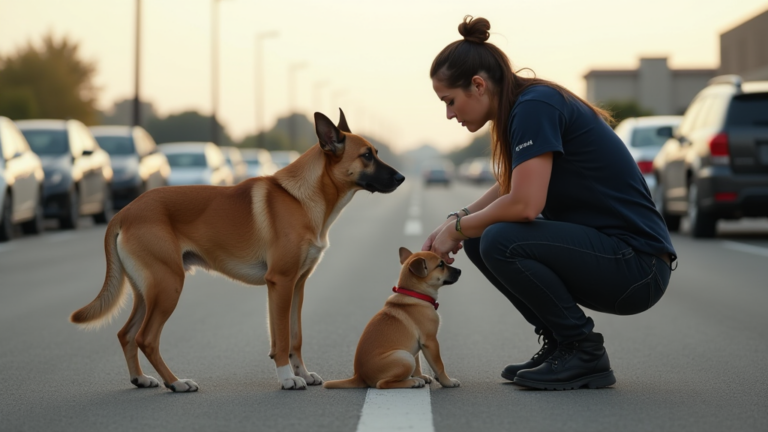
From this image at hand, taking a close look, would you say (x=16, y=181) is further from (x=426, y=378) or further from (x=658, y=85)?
(x=658, y=85)

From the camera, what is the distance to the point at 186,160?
28.0m

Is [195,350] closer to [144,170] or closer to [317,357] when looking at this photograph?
[317,357]

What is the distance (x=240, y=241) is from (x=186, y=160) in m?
22.6

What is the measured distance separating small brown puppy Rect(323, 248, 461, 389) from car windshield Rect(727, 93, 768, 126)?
406 inches

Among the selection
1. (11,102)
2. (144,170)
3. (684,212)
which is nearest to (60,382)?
(684,212)

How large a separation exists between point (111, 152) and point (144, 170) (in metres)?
1.08

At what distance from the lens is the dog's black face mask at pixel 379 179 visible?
6.18 metres

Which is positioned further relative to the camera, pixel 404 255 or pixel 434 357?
pixel 404 255

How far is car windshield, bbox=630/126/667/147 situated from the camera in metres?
19.9

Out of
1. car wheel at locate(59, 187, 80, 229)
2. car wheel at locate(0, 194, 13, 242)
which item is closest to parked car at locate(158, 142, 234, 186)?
car wheel at locate(59, 187, 80, 229)

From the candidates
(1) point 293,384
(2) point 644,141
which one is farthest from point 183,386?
(2) point 644,141

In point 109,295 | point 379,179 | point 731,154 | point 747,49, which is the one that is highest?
point 747,49

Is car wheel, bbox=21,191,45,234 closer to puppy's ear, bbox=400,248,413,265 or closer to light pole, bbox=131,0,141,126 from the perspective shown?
puppy's ear, bbox=400,248,413,265

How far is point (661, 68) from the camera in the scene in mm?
100375
